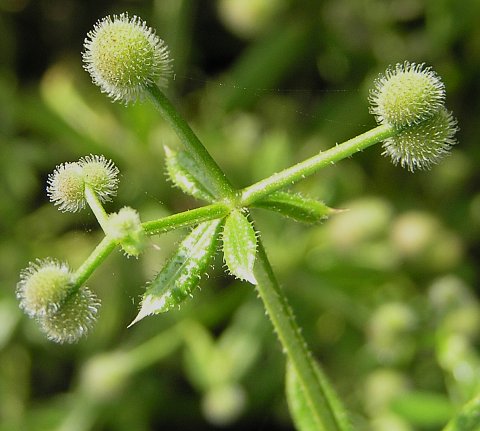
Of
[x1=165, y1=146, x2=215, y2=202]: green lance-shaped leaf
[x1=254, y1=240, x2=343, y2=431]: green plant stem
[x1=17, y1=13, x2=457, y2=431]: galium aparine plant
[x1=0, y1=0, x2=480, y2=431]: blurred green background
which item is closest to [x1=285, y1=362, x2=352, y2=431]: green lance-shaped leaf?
[x1=254, y1=240, x2=343, y2=431]: green plant stem

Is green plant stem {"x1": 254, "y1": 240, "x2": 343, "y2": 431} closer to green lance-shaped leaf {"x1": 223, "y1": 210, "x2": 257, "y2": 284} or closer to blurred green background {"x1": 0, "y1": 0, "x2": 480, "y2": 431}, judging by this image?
green lance-shaped leaf {"x1": 223, "y1": 210, "x2": 257, "y2": 284}

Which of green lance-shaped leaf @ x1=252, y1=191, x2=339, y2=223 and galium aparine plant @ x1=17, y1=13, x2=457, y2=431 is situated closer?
galium aparine plant @ x1=17, y1=13, x2=457, y2=431

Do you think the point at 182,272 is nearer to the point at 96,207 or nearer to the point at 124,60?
the point at 96,207

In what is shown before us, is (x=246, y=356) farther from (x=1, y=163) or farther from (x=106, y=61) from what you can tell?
(x=106, y=61)

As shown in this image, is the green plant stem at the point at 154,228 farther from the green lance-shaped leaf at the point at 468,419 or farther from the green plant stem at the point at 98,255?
the green lance-shaped leaf at the point at 468,419

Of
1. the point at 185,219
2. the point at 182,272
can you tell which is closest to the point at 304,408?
the point at 182,272
